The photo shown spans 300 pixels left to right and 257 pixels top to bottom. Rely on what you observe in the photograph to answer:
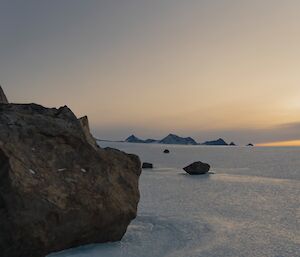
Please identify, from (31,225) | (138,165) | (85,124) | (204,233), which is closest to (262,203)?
(204,233)

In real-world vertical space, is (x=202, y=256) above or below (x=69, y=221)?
below

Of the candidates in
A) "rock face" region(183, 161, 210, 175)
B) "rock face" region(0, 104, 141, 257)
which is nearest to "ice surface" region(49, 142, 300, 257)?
"rock face" region(0, 104, 141, 257)

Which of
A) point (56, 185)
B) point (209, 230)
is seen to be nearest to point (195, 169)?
point (209, 230)

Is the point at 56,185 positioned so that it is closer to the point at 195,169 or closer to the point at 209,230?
the point at 209,230

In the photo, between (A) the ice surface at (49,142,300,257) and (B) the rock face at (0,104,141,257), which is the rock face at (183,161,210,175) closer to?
(A) the ice surface at (49,142,300,257)

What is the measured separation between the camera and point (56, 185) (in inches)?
473

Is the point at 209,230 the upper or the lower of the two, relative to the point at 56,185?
lower

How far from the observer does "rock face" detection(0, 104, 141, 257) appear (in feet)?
36.4

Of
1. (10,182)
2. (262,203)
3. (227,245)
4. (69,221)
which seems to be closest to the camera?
(10,182)

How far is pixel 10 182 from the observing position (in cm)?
1104

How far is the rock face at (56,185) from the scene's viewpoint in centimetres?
1111

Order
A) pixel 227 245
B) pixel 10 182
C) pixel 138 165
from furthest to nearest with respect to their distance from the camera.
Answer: pixel 138 165 → pixel 227 245 → pixel 10 182

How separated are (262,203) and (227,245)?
35.2 ft

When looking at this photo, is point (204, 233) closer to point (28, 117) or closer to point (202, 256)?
point (202, 256)
